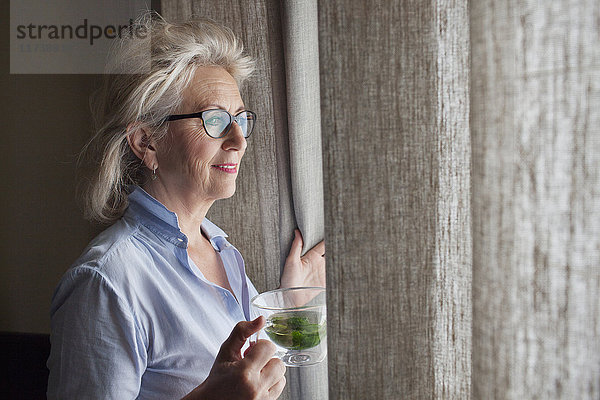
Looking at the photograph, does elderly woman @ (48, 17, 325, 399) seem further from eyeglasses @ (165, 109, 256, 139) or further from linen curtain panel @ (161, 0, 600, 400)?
linen curtain panel @ (161, 0, 600, 400)

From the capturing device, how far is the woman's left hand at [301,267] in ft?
2.97

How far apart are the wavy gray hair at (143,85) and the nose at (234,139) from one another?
88mm

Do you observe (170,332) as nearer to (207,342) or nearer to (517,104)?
(207,342)

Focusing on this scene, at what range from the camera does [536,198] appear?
0.26 metres

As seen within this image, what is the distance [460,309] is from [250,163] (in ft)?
2.06

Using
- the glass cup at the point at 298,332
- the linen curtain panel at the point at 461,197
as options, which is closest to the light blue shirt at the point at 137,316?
the glass cup at the point at 298,332

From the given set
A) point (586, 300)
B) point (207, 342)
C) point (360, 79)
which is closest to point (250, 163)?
point (207, 342)

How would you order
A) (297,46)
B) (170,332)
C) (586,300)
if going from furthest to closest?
(297,46) → (170,332) → (586,300)

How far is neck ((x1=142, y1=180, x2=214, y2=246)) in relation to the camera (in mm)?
808

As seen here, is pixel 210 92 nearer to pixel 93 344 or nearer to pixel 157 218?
pixel 157 218

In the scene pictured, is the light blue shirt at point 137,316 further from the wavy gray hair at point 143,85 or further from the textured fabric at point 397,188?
the textured fabric at point 397,188

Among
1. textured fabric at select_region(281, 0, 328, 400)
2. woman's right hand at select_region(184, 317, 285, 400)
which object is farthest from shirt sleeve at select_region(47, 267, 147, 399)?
textured fabric at select_region(281, 0, 328, 400)

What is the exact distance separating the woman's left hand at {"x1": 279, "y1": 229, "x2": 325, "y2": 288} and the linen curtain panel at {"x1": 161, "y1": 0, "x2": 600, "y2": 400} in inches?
22.3

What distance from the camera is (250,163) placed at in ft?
3.00
